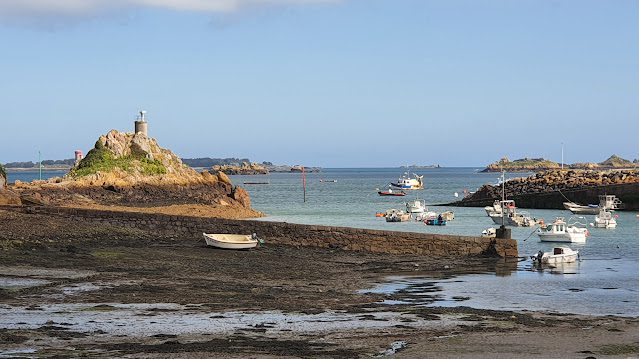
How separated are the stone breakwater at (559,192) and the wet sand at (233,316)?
69.8 metres

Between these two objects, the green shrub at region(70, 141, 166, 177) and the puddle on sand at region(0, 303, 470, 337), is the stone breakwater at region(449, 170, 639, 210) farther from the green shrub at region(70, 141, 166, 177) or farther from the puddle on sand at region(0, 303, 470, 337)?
the puddle on sand at region(0, 303, 470, 337)

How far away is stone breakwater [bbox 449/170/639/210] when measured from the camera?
98.3 meters

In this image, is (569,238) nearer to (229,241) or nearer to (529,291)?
(229,241)

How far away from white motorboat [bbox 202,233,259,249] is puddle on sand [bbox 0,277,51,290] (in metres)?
13.1

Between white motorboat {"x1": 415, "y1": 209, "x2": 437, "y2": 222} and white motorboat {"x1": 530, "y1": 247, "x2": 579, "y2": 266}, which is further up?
white motorboat {"x1": 530, "y1": 247, "x2": 579, "y2": 266}

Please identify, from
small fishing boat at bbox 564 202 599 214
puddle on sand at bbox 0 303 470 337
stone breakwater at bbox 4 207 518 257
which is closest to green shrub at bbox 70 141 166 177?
stone breakwater at bbox 4 207 518 257

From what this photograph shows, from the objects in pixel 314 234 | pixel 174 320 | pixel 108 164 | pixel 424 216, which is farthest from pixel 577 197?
pixel 174 320

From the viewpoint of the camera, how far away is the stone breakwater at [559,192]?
98312 mm

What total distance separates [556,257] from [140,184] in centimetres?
4256

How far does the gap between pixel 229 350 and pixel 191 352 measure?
666 millimetres

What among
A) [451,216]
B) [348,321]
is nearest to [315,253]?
[348,321]

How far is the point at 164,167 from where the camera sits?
8006 cm

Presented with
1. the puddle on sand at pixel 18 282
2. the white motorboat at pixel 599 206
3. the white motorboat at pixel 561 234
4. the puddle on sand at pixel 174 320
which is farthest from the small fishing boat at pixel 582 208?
the puddle on sand at pixel 18 282

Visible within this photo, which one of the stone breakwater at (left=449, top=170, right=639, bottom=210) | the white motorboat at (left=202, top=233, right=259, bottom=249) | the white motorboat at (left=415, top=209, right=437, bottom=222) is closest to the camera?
the white motorboat at (left=202, top=233, right=259, bottom=249)
